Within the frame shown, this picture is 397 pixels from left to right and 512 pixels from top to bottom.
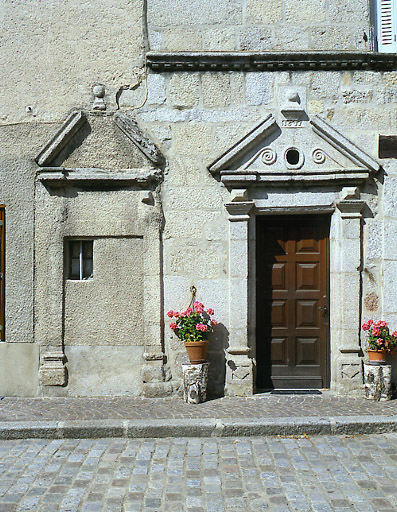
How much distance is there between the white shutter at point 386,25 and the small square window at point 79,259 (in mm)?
4201

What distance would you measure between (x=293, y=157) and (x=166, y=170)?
1.49 metres

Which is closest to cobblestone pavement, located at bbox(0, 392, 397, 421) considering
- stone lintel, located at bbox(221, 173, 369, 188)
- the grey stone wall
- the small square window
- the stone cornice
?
the small square window

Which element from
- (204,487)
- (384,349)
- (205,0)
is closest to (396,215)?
(384,349)

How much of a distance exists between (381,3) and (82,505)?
623 centimetres

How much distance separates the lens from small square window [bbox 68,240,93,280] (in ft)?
20.8

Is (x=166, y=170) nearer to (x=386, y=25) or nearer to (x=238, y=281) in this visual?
(x=238, y=281)

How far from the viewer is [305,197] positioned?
6184mm

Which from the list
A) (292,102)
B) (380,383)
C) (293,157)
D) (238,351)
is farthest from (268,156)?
(380,383)

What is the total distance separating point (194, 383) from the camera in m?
5.85

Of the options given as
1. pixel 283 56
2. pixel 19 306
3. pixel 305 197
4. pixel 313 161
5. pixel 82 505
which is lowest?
pixel 82 505

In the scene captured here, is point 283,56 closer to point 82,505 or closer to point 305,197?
point 305,197

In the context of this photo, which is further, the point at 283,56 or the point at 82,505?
the point at 283,56

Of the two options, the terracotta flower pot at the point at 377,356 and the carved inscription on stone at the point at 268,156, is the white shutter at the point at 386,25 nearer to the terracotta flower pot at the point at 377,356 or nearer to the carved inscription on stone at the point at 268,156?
the carved inscription on stone at the point at 268,156

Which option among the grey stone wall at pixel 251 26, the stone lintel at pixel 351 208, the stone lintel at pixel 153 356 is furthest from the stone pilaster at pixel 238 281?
the grey stone wall at pixel 251 26
